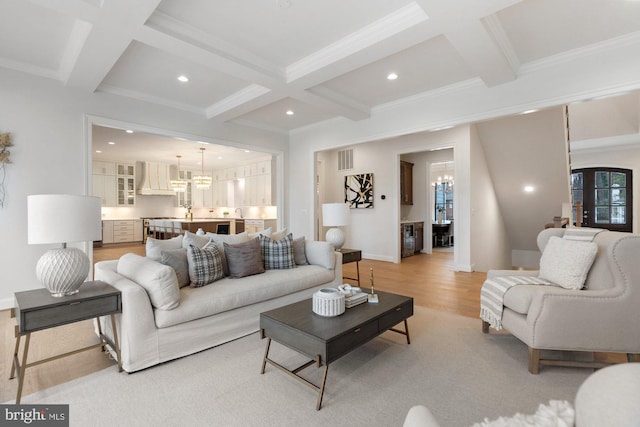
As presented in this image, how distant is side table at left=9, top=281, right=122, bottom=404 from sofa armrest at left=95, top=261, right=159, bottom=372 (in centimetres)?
5

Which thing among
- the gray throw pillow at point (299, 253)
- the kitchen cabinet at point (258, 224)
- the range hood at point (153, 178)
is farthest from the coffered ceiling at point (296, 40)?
the range hood at point (153, 178)

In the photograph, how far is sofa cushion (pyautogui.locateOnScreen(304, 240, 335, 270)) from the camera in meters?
3.73

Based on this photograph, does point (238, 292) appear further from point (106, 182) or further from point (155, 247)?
point (106, 182)

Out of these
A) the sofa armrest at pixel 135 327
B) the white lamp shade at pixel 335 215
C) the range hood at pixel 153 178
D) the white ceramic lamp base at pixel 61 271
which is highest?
the range hood at pixel 153 178

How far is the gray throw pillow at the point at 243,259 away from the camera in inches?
122

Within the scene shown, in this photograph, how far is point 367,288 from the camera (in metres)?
2.95

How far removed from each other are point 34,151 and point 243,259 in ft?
9.42

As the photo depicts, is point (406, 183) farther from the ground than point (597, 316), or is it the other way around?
point (406, 183)

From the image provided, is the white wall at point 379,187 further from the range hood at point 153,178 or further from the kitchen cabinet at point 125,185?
the kitchen cabinet at point 125,185

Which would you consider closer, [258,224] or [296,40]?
[296,40]

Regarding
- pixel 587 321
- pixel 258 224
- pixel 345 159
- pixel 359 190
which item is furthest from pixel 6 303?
pixel 345 159

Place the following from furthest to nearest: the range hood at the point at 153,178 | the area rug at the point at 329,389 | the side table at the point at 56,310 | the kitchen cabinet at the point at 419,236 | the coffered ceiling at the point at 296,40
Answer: the range hood at the point at 153,178
the kitchen cabinet at the point at 419,236
the coffered ceiling at the point at 296,40
the side table at the point at 56,310
the area rug at the point at 329,389

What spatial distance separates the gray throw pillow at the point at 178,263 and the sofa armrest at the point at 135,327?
0.40 meters

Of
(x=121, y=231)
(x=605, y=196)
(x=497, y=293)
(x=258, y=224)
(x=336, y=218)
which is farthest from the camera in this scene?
(x=121, y=231)
